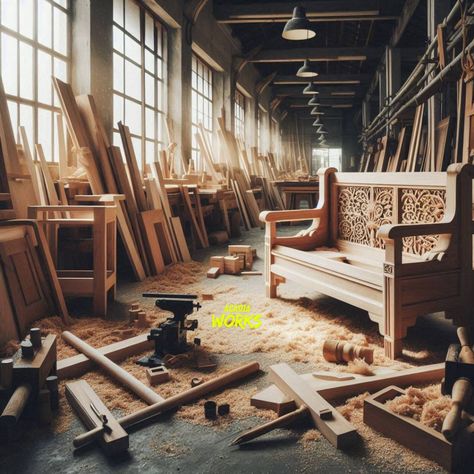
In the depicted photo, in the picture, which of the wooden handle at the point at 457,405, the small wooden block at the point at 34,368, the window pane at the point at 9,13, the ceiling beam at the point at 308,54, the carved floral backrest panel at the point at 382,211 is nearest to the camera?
the wooden handle at the point at 457,405

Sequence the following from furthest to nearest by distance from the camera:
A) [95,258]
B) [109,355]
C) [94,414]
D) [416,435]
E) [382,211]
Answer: [382,211]
[95,258]
[109,355]
[94,414]
[416,435]

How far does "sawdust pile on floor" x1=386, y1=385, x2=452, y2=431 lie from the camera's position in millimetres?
1898

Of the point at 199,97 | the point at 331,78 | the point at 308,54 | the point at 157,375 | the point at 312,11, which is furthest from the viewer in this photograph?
the point at 331,78

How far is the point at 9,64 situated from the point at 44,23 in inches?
34.1

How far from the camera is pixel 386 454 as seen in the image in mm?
1835

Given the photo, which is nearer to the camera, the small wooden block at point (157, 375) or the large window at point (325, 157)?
the small wooden block at point (157, 375)

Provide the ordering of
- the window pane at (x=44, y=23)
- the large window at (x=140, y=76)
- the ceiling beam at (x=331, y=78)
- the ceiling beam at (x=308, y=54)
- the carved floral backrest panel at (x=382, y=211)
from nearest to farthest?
the carved floral backrest panel at (x=382, y=211) < the window pane at (x=44, y=23) < the large window at (x=140, y=76) < the ceiling beam at (x=308, y=54) < the ceiling beam at (x=331, y=78)

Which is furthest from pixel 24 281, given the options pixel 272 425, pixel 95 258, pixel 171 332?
pixel 272 425

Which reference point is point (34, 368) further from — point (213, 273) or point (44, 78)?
point (44, 78)

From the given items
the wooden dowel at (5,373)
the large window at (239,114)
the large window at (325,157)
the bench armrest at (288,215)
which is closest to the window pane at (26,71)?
the bench armrest at (288,215)

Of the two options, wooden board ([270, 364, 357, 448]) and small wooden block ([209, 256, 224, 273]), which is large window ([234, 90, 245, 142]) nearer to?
small wooden block ([209, 256, 224, 273])

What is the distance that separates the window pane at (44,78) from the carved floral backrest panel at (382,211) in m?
3.42

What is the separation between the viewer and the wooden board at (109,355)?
101 inches

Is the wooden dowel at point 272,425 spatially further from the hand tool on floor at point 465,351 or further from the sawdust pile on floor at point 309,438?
the hand tool on floor at point 465,351
